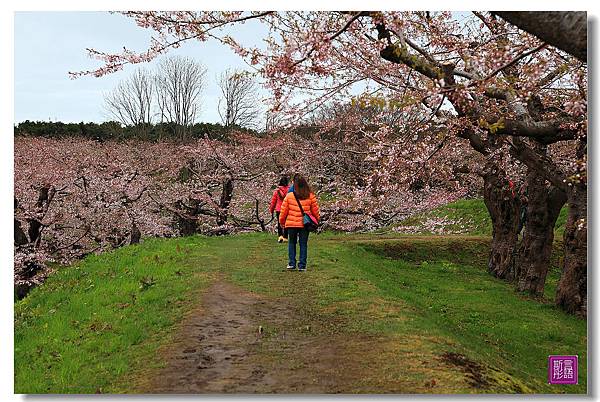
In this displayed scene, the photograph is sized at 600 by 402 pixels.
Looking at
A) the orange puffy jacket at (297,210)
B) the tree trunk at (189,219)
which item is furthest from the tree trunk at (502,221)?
the tree trunk at (189,219)

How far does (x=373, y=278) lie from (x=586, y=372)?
16.0 ft

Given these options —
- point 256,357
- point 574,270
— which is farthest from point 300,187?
point 574,270

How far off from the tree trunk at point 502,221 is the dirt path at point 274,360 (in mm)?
8787

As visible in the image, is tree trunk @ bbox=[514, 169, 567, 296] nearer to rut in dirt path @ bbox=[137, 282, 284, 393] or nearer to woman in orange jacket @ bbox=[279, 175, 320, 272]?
woman in orange jacket @ bbox=[279, 175, 320, 272]

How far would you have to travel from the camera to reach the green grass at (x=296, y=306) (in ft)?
22.8

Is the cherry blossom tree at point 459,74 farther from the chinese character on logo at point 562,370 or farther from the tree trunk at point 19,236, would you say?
the tree trunk at point 19,236

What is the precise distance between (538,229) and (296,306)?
286 inches

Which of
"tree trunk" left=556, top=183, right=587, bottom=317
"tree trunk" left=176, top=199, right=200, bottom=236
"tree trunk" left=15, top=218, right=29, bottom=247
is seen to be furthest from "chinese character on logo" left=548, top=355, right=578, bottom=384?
"tree trunk" left=176, top=199, right=200, bottom=236

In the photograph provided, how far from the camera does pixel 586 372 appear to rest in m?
7.44

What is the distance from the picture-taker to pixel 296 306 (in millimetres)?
8766

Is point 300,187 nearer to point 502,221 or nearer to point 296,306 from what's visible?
point 296,306

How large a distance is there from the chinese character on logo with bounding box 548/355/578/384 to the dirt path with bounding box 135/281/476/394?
189 centimetres

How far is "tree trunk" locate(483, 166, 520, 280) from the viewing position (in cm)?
1523

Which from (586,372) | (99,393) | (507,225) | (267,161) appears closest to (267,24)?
(99,393)
